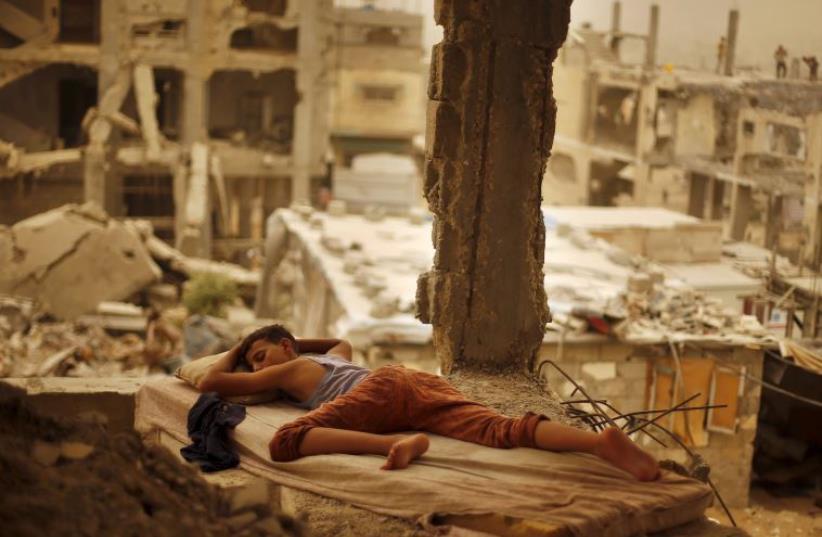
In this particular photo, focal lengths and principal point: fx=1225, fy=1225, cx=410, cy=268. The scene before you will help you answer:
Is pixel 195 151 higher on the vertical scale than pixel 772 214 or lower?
higher

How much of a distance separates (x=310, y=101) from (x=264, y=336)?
76.0ft

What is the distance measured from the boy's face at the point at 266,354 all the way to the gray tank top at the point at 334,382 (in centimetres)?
15

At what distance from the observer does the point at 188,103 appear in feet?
91.2

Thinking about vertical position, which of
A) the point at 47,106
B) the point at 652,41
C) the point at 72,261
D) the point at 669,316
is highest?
the point at 652,41

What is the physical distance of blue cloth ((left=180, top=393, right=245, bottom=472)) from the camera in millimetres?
5855

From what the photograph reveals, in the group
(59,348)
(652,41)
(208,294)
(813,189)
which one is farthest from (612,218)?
(652,41)

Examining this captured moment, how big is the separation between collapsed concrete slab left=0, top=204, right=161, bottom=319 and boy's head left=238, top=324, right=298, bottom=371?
614 inches

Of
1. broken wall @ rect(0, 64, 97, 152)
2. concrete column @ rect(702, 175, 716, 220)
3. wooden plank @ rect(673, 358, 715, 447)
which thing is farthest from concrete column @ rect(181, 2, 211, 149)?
wooden plank @ rect(673, 358, 715, 447)

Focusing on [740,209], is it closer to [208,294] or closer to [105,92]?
[208,294]

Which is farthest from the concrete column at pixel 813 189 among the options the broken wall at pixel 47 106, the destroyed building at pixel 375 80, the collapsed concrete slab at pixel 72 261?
the broken wall at pixel 47 106

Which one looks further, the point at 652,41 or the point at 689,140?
the point at 652,41

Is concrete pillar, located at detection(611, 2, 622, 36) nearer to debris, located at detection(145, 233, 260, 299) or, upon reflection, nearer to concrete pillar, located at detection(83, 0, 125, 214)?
concrete pillar, located at detection(83, 0, 125, 214)

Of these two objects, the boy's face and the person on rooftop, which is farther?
the boy's face

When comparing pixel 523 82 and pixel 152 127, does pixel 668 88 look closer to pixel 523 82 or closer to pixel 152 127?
pixel 152 127
